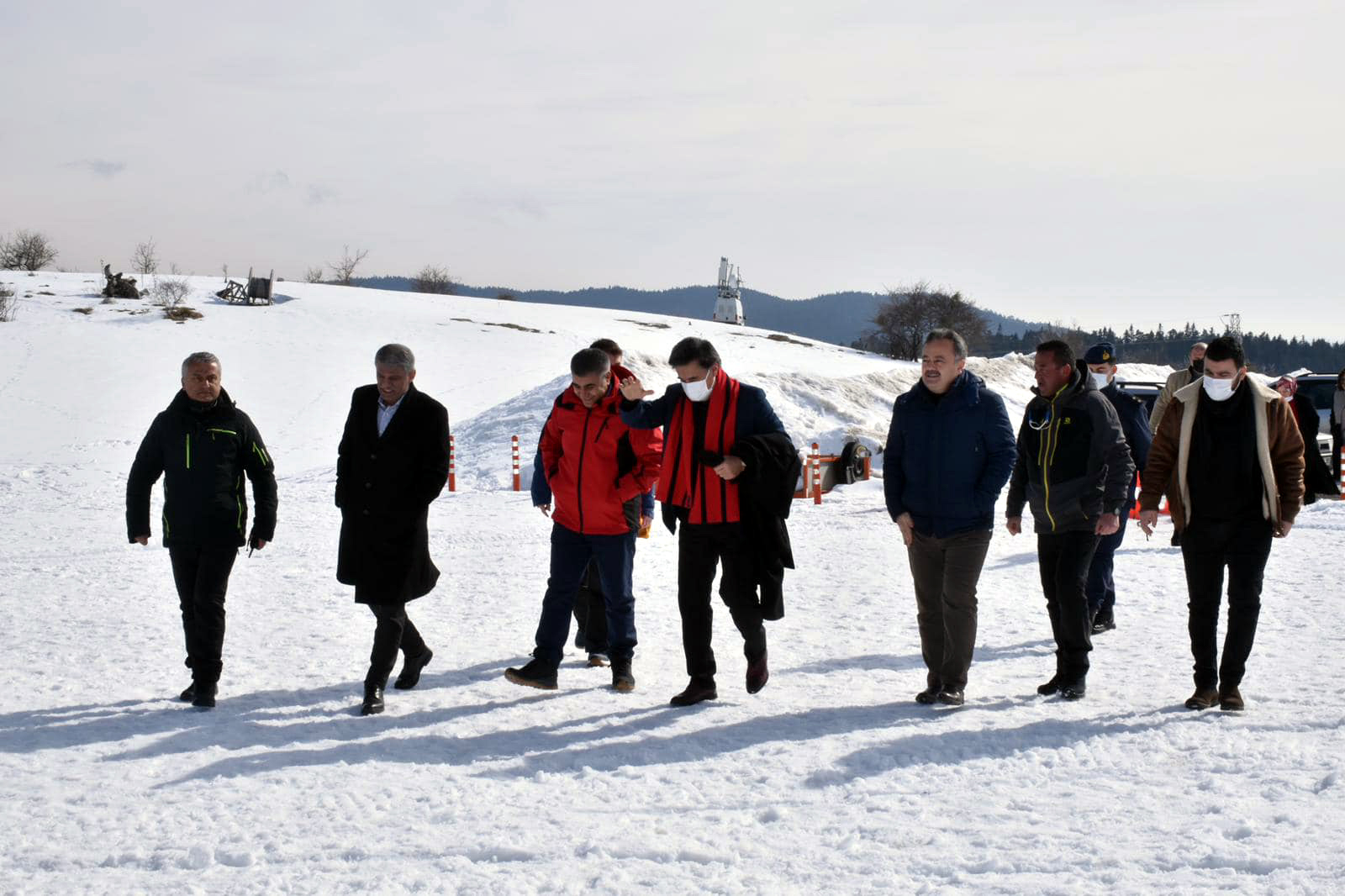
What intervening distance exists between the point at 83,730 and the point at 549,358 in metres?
38.9

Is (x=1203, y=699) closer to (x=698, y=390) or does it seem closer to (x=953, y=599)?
(x=953, y=599)

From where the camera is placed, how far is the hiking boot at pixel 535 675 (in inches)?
233

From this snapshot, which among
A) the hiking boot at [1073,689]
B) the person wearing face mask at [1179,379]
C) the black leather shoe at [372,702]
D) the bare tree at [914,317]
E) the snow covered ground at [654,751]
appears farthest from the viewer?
the bare tree at [914,317]

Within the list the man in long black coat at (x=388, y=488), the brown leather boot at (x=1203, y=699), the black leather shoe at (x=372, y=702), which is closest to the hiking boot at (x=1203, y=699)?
the brown leather boot at (x=1203, y=699)

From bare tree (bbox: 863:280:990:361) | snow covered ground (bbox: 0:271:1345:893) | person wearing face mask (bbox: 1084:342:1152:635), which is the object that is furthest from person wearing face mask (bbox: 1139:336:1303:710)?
bare tree (bbox: 863:280:990:361)

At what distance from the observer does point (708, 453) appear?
5.64 m

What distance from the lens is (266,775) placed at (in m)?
4.64

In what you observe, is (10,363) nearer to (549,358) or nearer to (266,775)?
(549,358)

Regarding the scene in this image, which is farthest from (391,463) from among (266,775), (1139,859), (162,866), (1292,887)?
(1292,887)

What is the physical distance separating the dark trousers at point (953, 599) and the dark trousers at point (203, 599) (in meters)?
3.36

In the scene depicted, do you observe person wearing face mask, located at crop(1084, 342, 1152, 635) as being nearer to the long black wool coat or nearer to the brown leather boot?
the brown leather boot

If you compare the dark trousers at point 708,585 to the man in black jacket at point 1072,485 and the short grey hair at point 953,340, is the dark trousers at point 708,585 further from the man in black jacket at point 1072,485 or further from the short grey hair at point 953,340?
the man in black jacket at point 1072,485

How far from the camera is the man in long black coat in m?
5.71

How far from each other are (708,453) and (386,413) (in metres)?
1.56
